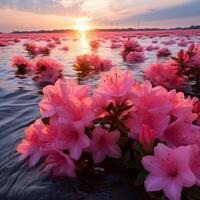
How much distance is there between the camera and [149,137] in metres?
2.29

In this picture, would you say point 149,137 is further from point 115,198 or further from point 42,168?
point 42,168

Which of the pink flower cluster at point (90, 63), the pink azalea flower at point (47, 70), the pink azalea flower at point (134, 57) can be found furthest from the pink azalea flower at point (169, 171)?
the pink azalea flower at point (134, 57)

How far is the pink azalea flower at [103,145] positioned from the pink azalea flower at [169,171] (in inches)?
18.6

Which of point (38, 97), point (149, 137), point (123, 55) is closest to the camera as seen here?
point (149, 137)

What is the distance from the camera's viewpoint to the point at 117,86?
2.59 meters

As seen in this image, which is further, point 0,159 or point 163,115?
point 0,159

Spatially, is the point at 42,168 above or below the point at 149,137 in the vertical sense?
below

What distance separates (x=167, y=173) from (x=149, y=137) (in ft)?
0.88

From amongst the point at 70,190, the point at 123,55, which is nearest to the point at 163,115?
the point at 70,190

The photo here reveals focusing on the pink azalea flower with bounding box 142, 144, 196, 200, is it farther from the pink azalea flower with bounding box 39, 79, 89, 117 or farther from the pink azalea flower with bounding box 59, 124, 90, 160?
the pink azalea flower with bounding box 39, 79, 89, 117

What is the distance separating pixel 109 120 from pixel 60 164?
17.5 inches

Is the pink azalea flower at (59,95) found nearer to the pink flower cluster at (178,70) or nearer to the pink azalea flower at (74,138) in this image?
the pink azalea flower at (74,138)

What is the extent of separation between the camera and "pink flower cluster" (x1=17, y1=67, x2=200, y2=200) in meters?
2.46

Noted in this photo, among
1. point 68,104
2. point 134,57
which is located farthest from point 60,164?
point 134,57
